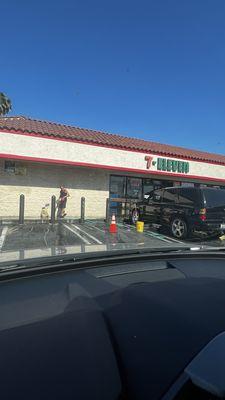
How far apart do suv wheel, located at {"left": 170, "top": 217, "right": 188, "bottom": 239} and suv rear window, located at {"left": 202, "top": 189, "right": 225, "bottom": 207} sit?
3.86 ft

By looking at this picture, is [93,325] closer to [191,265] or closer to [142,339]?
[142,339]

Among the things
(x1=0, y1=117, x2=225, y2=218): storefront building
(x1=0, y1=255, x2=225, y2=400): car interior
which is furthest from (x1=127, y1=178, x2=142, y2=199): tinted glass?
(x1=0, y1=255, x2=225, y2=400): car interior

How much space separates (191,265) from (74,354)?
125cm

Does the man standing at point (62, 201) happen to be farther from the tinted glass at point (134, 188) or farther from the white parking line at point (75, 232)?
the tinted glass at point (134, 188)

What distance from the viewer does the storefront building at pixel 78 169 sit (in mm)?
15828

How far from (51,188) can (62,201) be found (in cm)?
81

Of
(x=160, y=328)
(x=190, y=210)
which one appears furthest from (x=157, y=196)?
(x=160, y=328)

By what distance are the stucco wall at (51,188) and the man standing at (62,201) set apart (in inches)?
14.9

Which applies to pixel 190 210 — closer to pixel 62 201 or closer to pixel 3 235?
pixel 3 235

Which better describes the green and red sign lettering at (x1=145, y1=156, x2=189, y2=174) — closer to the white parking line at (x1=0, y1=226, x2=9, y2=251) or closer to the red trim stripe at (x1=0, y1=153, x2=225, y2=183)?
the red trim stripe at (x1=0, y1=153, x2=225, y2=183)

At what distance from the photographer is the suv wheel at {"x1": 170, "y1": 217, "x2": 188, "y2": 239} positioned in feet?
43.9

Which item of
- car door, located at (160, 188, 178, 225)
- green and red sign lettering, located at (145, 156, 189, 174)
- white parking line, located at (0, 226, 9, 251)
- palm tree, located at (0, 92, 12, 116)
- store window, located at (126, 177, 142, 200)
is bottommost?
white parking line, located at (0, 226, 9, 251)

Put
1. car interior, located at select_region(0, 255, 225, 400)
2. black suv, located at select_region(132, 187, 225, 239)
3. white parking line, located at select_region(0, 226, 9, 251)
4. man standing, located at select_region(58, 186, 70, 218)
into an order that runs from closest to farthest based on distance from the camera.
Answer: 1. car interior, located at select_region(0, 255, 225, 400)
2. white parking line, located at select_region(0, 226, 9, 251)
3. black suv, located at select_region(132, 187, 225, 239)
4. man standing, located at select_region(58, 186, 70, 218)

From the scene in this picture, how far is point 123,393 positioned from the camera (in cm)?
125
